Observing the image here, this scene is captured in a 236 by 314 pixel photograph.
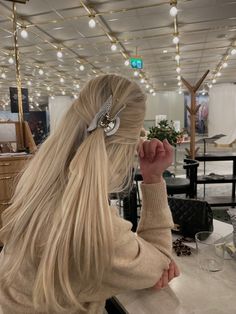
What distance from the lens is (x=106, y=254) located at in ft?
1.99

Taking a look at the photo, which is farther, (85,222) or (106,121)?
(106,121)

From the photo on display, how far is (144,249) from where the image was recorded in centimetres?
70

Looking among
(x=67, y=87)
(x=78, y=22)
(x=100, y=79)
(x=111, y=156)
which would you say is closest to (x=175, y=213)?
(x=111, y=156)

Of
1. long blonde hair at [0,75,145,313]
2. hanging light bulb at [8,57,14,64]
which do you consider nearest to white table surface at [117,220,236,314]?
long blonde hair at [0,75,145,313]

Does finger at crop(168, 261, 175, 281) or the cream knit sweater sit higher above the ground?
the cream knit sweater

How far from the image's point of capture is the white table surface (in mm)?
713

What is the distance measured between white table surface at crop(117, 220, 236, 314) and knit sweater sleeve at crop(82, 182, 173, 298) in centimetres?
7

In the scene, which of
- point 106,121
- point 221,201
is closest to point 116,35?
point 221,201

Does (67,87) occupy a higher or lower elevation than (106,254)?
higher

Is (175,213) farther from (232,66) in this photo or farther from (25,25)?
(232,66)

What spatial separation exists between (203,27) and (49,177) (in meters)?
5.58

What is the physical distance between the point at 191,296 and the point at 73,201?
0.46 meters

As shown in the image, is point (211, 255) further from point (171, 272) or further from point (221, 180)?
point (221, 180)

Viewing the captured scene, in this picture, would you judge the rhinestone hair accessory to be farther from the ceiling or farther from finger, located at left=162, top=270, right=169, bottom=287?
the ceiling
